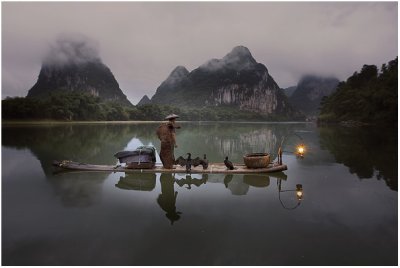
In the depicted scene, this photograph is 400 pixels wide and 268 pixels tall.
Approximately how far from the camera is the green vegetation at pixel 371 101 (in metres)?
42.4

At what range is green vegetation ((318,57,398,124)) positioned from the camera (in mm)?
42438

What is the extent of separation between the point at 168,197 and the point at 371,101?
51.2 m

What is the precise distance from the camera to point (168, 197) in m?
7.64

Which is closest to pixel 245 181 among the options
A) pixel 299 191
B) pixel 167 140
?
pixel 299 191

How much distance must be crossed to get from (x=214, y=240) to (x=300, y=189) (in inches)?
167

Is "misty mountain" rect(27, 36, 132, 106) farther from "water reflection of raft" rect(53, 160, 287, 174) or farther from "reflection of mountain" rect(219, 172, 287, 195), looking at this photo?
"reflection of mountain" rect(219, 172, 287, 195)

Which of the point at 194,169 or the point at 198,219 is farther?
the point at 194,169

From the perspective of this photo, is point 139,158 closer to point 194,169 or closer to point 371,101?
point 194,169

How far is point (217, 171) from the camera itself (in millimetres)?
9555

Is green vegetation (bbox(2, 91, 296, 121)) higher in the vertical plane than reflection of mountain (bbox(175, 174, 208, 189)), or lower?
higher

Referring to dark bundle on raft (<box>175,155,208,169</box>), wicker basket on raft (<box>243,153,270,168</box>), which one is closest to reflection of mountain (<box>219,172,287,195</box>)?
wicker basket on raft (<box>243,153,270,168</box>)

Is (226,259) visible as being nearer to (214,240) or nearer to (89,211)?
(214,240)

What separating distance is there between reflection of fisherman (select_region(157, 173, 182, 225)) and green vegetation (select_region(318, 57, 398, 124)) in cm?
4229

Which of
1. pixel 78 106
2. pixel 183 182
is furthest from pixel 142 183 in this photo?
pixel 78 106
